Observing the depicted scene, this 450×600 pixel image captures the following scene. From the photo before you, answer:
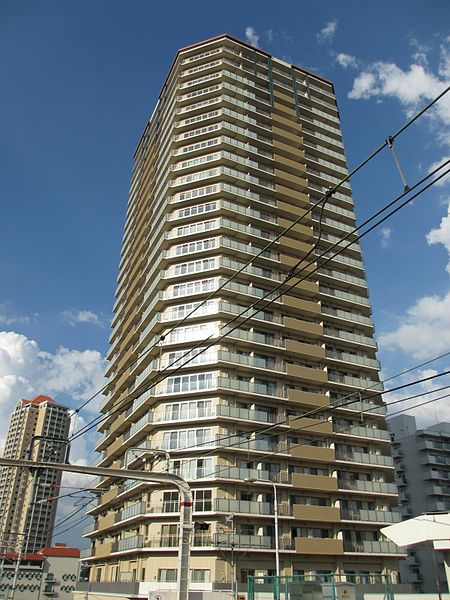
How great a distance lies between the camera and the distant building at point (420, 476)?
280 ft

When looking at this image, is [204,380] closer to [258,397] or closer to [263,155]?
[258,397]

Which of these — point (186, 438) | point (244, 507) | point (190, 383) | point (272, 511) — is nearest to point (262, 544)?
point (272, 511)

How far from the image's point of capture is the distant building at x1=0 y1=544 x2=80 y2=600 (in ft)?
340

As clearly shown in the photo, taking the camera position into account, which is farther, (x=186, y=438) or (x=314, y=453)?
(x=314, y=453)

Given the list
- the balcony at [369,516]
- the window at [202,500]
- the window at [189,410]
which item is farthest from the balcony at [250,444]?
the balcony at [369,516]

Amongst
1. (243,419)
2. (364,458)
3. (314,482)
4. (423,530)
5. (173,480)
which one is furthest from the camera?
(364,458)

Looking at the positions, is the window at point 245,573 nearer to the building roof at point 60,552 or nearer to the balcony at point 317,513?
the balcony at point 317,513

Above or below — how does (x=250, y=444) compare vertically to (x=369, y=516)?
above

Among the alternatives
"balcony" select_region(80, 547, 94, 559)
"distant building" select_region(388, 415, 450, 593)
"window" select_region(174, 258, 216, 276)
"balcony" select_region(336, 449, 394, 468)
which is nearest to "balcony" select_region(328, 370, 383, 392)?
"balcony" select_region(336, 449, 394, 468)

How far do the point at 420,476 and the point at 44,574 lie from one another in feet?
256

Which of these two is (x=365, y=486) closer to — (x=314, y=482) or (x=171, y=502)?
(x=314, y=482)

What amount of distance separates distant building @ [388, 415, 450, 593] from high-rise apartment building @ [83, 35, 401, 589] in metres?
42.0

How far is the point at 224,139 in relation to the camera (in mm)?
60281

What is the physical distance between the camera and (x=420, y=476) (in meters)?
91.4
